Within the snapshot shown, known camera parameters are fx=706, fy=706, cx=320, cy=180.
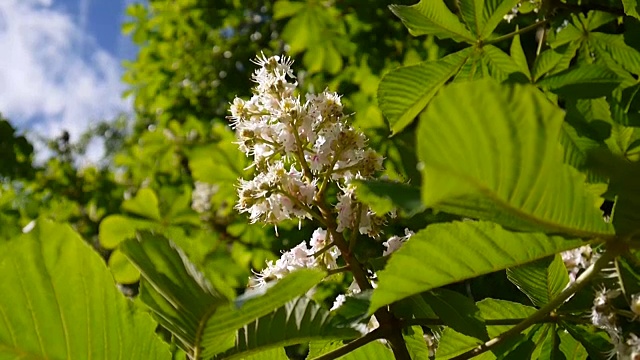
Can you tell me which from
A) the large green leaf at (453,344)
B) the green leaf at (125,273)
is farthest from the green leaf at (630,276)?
the green leaf at (125,273)

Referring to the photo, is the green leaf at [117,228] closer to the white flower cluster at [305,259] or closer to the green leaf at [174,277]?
the white flower cluster at [305,259]

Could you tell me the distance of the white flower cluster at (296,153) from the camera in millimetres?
801

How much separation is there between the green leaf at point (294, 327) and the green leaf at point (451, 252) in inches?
1.4

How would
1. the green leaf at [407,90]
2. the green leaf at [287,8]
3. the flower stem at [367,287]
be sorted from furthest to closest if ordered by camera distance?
the green leaf at [287,8]
the green leaf at [407,90]
the flower stem at [367,287]

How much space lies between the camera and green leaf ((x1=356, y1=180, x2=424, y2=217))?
1.21 feet

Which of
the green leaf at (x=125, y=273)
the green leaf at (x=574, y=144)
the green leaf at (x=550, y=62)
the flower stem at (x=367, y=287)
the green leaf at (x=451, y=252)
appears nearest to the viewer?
the green leaf at (x=451, y=252)

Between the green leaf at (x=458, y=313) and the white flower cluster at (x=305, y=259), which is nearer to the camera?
the green leaf at (x=458, y=313)

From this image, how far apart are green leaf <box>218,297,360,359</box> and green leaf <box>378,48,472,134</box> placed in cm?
50

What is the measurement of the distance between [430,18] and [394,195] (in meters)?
0.71

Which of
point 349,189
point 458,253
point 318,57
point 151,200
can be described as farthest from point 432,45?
point 458,253

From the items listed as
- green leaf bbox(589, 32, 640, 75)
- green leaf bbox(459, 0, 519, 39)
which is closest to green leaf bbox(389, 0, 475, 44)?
green leaf bbox(459, 0, 519, 39)

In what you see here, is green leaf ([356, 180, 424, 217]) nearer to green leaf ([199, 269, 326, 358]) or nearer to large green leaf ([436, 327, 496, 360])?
green leaf ([199, 269, 326, 358])

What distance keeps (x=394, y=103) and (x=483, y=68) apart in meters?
0.20

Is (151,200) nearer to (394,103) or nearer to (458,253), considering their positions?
(394,103)
